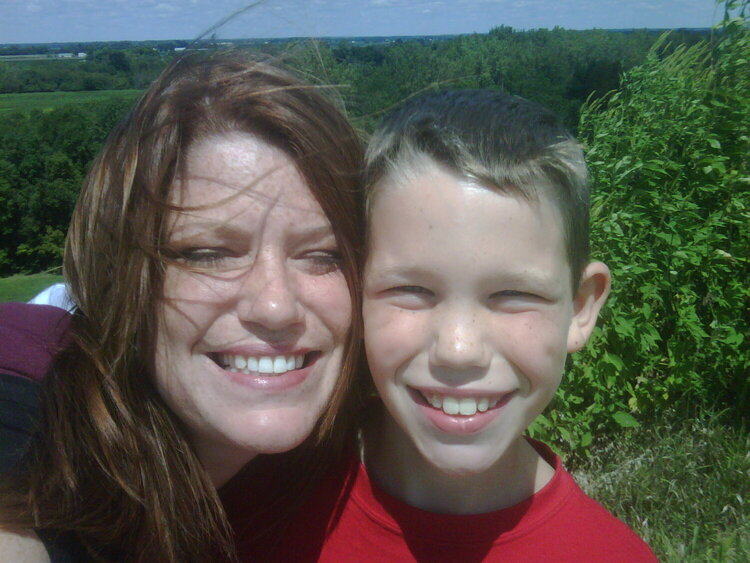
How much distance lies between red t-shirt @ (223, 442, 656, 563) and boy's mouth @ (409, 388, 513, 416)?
1.07 ft

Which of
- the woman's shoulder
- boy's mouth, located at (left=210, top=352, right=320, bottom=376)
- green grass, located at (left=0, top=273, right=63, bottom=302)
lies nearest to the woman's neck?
boy's mouth, located at (left=210, top=352, right=320, bottom=376)

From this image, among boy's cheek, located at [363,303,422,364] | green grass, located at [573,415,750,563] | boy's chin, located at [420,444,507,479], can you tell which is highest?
boy's cheek, located at [363,303,422,364]

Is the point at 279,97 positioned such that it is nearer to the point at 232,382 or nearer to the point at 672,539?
the point at 232,382

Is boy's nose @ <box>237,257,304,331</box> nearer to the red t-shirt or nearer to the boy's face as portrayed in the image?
the boy's face

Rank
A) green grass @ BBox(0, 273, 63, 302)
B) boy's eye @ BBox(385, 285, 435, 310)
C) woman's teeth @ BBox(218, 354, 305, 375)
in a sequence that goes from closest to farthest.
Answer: boy's eye @ BBox(385, 285, 435, 310) → woman's teeth @ BBox(218, 354, 305, 375) → green grass @ BBox(0, 273, 63, 302)

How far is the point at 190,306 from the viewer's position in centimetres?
161

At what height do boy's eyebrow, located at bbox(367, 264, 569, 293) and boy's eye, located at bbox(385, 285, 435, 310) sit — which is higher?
boy's eyebrow, located at bbox(367, 264, 569, 293)

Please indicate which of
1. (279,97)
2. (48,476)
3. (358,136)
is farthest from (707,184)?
(48,476)

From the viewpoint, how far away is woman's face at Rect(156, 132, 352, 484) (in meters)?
1.59

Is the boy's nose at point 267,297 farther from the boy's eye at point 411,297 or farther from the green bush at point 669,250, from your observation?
the green bush at point 669,250

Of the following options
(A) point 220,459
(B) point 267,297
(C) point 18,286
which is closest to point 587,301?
(B) point 267,297

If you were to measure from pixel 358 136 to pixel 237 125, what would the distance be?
383mm

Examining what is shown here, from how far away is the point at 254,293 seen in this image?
1.59 metres

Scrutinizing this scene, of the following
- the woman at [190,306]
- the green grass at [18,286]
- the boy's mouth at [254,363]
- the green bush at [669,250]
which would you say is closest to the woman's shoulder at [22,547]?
the woman at [190,306]
